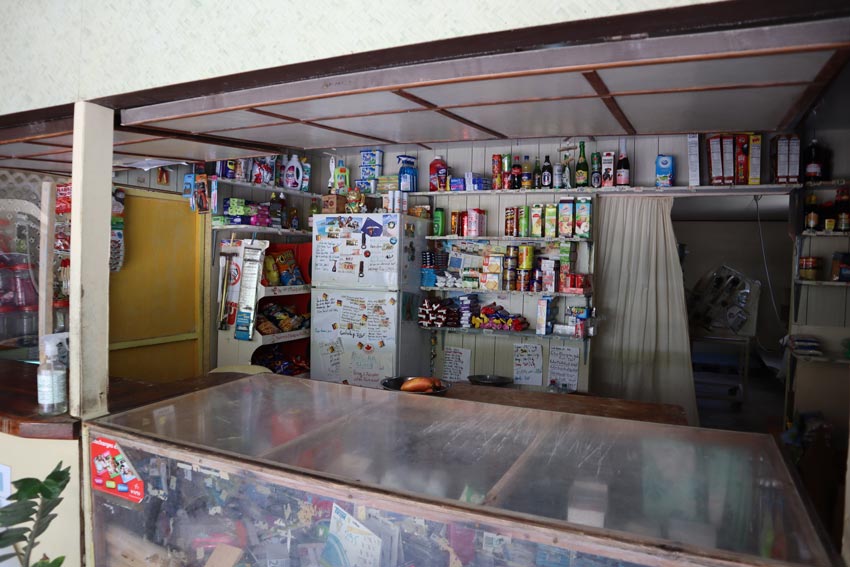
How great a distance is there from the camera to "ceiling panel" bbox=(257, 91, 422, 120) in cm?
200

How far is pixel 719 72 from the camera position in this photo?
1747mm

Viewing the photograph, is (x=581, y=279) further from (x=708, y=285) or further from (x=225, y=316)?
(x=708, y=285)

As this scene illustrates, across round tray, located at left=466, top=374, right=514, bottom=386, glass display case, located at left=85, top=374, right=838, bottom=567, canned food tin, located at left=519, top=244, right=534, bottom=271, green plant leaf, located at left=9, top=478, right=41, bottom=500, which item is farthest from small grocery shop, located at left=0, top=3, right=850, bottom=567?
round tray, located at left=466, top=374, right=514, bottom=386

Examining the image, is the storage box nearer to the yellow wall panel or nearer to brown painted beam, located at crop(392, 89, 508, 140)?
the yellow wall panel

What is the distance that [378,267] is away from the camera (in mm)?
4938

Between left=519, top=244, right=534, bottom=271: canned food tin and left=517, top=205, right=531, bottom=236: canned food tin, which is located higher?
left=517, top=205, right=531, bottom=236: canned food tin

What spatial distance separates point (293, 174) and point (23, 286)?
281 centimetres

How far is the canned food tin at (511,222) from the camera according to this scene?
196 inches

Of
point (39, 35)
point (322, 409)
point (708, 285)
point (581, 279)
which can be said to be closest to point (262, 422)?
point (322, 409)

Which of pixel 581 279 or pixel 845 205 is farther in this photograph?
pixel 581 279

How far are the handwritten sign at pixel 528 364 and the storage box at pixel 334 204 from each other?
2.05m

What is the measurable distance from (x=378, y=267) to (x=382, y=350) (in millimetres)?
723

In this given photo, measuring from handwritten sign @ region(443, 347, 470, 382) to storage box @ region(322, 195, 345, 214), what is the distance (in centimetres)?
168

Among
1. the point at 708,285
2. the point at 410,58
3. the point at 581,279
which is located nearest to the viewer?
the point at 410,58
